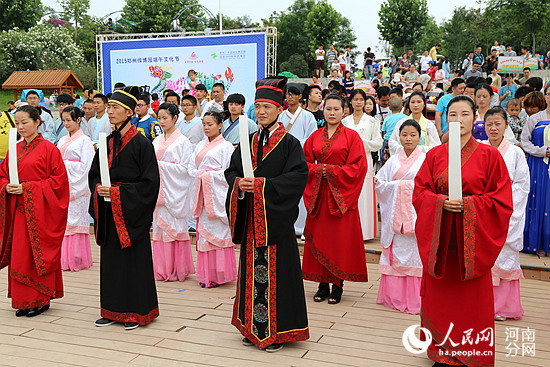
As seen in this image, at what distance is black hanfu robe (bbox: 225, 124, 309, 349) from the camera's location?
384 cm

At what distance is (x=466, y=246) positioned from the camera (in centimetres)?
330

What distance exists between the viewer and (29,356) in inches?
153

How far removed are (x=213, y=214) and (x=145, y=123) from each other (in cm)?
268

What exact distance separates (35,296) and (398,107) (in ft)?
15.9

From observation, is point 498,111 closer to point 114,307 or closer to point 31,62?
point 114,307

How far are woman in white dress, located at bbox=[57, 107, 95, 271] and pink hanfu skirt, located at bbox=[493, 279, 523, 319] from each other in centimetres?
456

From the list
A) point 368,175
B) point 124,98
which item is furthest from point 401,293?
point 124,98

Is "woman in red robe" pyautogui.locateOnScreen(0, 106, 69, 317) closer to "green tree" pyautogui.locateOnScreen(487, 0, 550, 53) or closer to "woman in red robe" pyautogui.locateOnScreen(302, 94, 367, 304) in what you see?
"woman in red robe" pyautogui.locateOnScreen(302, 94, 367, 304)

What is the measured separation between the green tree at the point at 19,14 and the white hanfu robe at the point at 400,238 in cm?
3842

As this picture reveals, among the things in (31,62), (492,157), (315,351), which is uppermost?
(31,62)

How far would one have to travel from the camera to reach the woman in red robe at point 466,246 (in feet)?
10.9

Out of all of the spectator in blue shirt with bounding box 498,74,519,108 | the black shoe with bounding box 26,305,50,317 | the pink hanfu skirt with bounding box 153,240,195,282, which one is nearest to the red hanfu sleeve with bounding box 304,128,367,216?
the pink hanfu skirt with bounding box 153,240,195,282

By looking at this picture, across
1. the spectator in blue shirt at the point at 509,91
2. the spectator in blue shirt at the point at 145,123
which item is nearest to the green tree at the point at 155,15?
the spectator in blue shirt at the point at 509,91

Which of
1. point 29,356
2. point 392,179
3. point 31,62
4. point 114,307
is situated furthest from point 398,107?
Result: point 31,62
